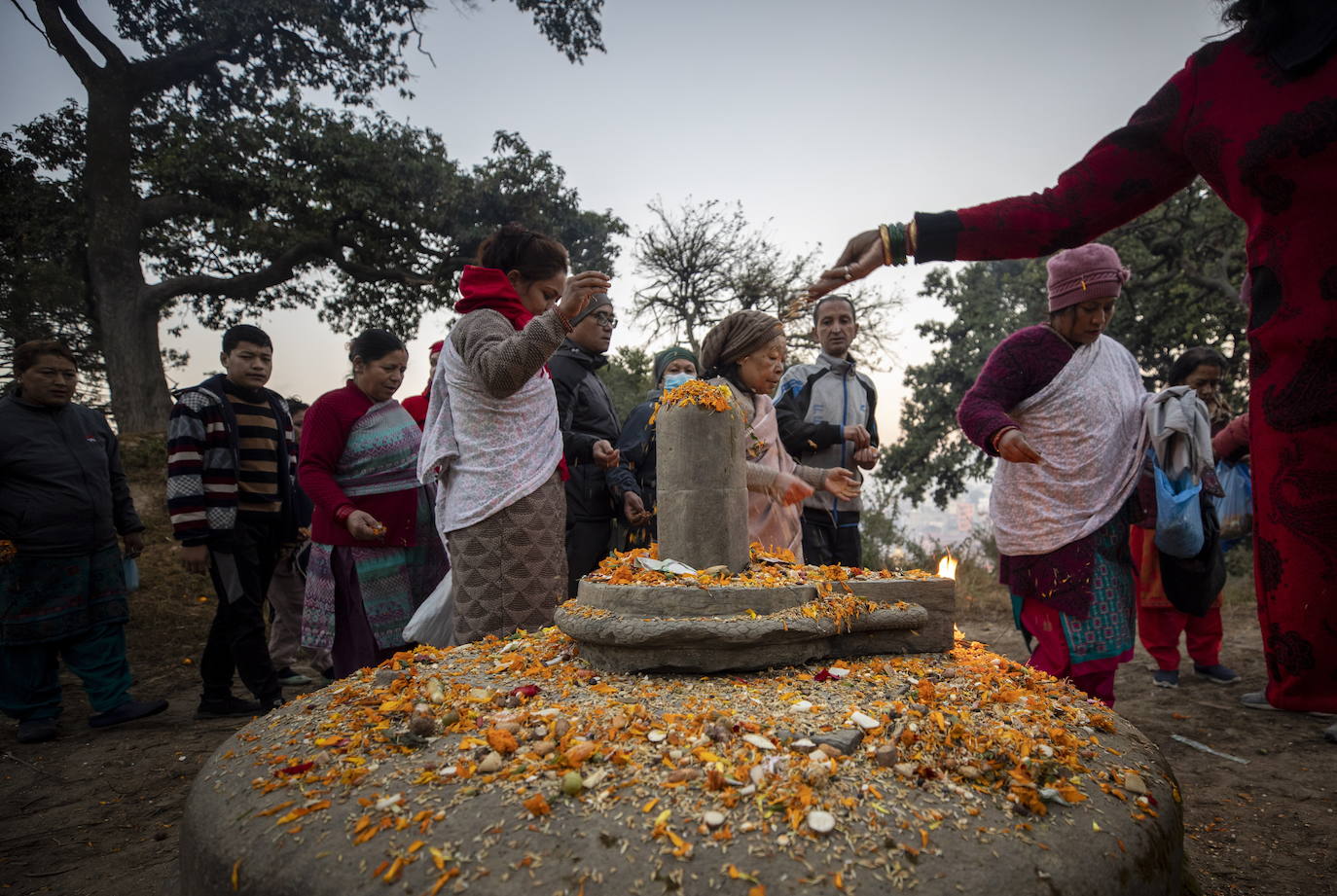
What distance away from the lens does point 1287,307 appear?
148 centimetres

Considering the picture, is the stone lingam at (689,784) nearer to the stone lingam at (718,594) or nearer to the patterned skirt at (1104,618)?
the stone lingam at (718,594)

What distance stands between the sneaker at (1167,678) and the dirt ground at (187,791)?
0.13 m

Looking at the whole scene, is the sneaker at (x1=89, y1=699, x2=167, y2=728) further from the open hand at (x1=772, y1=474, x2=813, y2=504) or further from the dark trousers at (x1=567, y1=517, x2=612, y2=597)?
the open hand at (x1=772, y1=474, x2=813, y2=504)

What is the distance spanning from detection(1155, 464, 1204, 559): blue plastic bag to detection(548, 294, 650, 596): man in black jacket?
273 centimetres

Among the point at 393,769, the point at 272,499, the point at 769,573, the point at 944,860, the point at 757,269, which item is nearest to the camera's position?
the point at 944,860

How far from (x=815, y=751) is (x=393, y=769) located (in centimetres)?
101

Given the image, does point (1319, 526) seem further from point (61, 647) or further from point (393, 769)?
point (61, 647)

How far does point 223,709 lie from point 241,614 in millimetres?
Answer: 793

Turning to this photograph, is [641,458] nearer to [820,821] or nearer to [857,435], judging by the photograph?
[857,435]

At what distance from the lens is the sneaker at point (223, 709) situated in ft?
16.5

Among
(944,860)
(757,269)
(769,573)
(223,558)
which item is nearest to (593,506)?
(769,573)

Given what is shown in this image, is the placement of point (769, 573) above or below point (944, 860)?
above

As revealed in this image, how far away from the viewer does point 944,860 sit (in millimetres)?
1428

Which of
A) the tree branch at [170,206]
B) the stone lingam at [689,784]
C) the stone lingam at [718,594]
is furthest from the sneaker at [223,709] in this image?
the tree branch at [170,206]
